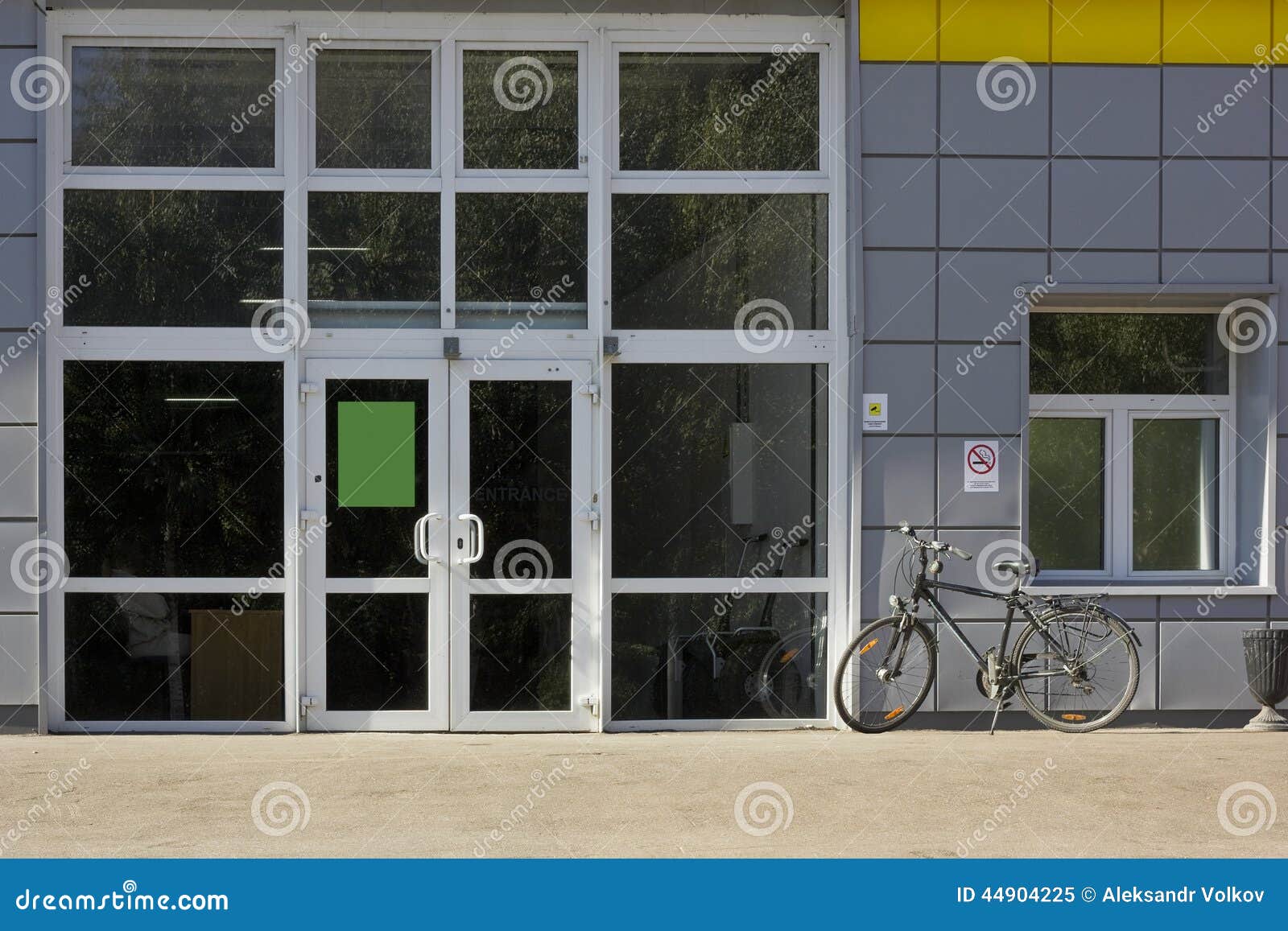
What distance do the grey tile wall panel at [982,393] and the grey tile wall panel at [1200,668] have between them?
1.57 m

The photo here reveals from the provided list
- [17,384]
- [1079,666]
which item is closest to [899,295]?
[1079,666]

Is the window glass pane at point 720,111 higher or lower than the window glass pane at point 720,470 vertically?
higher

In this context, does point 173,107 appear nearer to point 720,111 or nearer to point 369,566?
point 369,566

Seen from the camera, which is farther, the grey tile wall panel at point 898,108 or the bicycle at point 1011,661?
the grey tile wall panel at point 898,108

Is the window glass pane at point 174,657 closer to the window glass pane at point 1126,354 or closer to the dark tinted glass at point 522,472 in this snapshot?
the dark tinted glass at point 522,472

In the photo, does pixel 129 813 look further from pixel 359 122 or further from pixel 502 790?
pixel 359 122

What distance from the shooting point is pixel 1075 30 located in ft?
28.7

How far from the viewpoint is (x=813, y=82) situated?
8.84 meters

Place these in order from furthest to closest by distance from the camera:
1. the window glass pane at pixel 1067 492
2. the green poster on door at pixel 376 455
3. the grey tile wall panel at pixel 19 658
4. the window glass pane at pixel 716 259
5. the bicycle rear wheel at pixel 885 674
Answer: the window glass pane at pixel 1067 492, the window glass pane at pixel 716 259, the green poster on door at pixel 376 455, the grey tile wall panel at pixel 19 658, the bicycle rear wheel at pixel 885 674

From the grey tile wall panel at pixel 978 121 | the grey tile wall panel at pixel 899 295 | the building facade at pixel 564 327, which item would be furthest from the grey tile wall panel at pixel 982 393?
the grey tile wall panel at pixel 978 121

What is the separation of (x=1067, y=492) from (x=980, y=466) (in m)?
0.69

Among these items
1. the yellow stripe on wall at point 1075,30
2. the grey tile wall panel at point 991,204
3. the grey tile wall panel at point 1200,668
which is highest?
the yellow stripe on wall at point 1075,30

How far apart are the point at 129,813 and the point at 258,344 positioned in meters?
3.09

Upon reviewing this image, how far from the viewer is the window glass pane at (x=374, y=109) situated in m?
8.66
